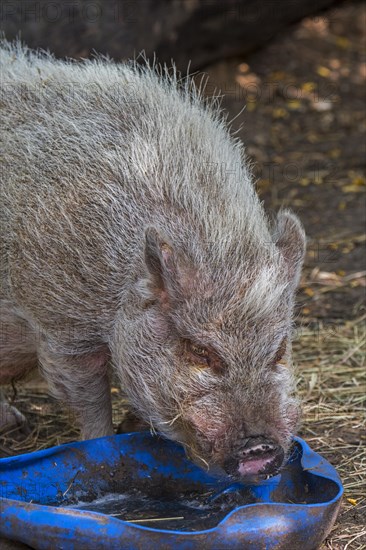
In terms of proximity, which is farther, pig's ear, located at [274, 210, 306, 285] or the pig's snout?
pig's ear, located at [274, 210, 306, 285]

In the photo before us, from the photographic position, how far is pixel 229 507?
5309 millimetres

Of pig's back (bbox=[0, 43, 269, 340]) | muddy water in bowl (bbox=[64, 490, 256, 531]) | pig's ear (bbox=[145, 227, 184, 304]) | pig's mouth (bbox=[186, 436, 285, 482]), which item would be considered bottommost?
muddy water in bowl (bbox=[64, 490, 256, 531])

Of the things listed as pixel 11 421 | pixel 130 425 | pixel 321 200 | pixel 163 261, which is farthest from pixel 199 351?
pixel 321 200

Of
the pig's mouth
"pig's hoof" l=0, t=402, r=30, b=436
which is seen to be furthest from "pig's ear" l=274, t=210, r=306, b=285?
"pig's hoof" l=0, t=402, r=30, b=436

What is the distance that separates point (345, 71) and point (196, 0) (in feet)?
13.7

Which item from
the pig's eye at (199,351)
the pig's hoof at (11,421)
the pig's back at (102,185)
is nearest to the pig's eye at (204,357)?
the pig's eye at (199,351)

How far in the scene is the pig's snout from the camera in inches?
187

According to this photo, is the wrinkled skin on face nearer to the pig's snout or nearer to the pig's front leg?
the pig's snout

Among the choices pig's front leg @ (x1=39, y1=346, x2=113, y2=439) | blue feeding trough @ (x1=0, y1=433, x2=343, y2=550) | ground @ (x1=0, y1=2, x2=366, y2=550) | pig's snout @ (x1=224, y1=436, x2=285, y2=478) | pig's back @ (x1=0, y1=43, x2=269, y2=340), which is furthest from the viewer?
ground @ (x1=0, y1=2, x2=366, y2=550)

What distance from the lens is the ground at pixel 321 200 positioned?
22.1ft

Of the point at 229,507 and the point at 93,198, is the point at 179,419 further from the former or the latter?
the point at 93,198

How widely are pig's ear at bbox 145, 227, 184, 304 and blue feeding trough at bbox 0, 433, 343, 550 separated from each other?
1.07 meters

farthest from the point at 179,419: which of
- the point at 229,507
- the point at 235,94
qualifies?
the point at 235,94

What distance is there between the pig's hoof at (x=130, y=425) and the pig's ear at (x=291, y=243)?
150 cm
